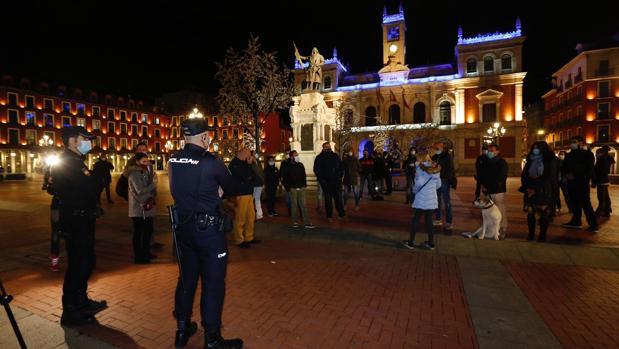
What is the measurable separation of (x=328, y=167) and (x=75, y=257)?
6177 mm

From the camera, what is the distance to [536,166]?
267 inches

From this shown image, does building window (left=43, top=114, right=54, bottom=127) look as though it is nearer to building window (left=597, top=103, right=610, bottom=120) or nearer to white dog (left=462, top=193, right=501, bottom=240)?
white dog (left=462, top=193, right=501, bottom=240)

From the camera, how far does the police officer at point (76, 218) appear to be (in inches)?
148

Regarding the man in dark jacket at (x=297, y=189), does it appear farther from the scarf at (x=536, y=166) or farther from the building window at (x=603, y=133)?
the building window at (x=603, y=133)

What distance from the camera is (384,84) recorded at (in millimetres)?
47062

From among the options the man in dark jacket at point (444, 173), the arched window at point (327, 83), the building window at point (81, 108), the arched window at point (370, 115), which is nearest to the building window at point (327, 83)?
the arched window at point (327, 83)

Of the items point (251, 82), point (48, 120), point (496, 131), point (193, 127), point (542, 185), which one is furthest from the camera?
point (48, 120)

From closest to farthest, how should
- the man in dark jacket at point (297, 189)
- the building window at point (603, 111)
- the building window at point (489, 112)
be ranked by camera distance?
the man in dark jacket at point (297, 189) → the building window at point (489, 112) → the building window at point (603, 111)

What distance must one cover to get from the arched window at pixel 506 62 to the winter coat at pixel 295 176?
43203 mm

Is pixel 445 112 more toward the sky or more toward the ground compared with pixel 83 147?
more toward the sky

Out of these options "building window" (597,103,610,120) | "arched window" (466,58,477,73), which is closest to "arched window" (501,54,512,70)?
"arched window" (466,58,477,73)

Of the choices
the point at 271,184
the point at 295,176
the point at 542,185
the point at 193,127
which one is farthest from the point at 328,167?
the point at 193,127

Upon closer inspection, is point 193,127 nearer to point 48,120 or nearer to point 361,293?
point 361,293

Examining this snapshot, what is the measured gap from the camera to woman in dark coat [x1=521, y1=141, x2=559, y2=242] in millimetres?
6629
